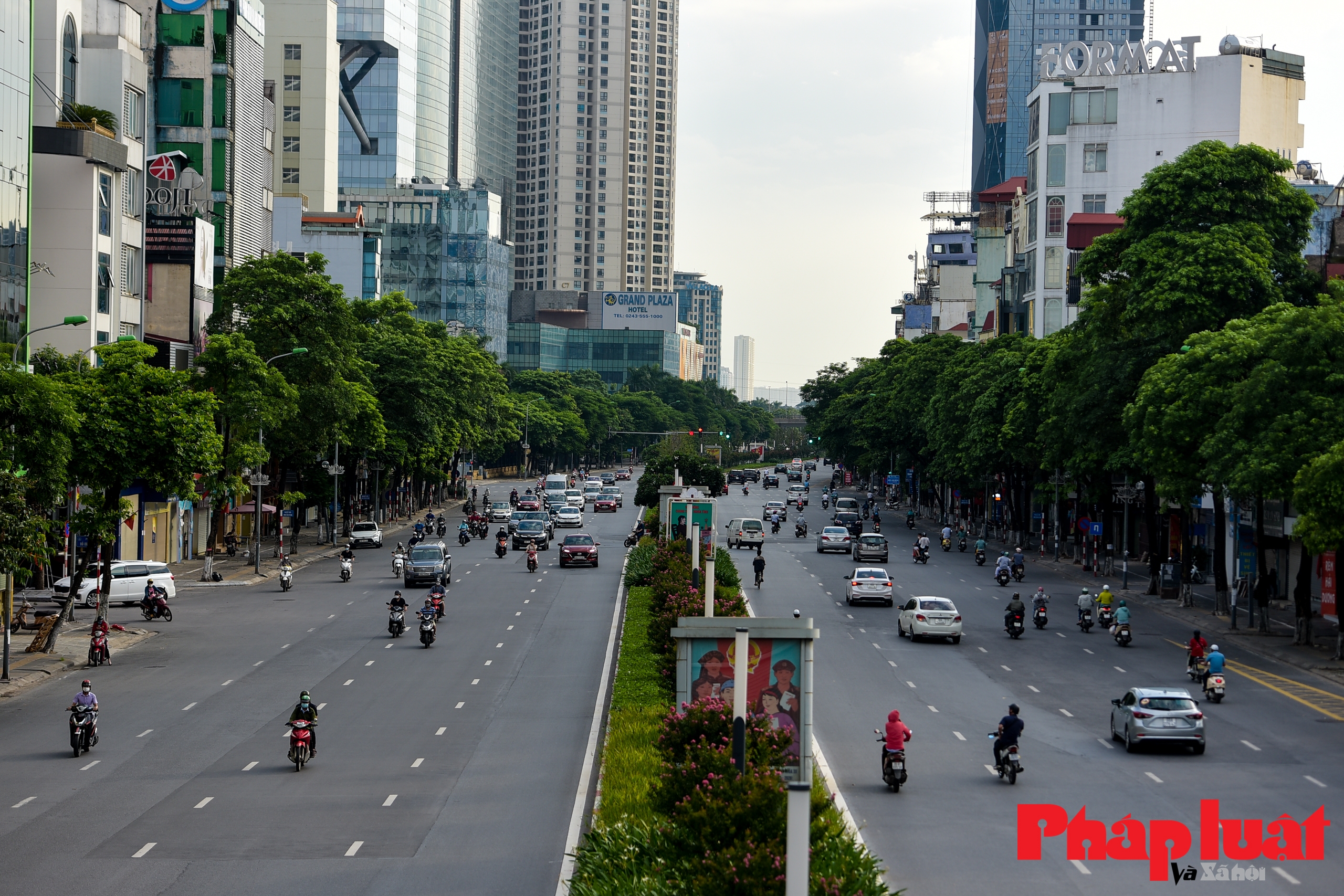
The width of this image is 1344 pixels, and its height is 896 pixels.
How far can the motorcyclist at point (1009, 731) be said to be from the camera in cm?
2258

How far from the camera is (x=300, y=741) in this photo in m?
23.5

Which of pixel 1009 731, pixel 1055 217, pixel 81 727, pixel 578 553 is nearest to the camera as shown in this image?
pixel 1009 731

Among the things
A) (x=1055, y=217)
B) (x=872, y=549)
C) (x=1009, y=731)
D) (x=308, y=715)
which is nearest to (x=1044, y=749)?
(x=1009, y=731)

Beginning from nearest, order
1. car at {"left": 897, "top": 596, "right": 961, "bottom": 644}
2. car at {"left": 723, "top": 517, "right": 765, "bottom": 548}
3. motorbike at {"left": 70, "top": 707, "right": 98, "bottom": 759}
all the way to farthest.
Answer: motorbike at {"left": 70, "top": 707, "right": 98, "bottom": 759} → car at {"left": 897, "top": 596, "right": 961, "bottom": 644} → car at {"left": 723, "top": 517, "right": 765, "bottom": 548}

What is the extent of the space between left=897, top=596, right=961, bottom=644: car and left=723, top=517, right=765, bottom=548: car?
30.4 meters

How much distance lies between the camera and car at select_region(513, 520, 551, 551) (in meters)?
71.8

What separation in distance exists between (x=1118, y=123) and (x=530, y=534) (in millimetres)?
45923

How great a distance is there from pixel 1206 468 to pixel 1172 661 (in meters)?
5.87

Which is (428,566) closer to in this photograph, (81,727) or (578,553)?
(578,553)

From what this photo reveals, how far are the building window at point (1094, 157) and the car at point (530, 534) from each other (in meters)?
42.6

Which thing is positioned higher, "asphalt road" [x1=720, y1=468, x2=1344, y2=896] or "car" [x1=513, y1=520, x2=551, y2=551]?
"car" [x1=513, y1=520, x2=551, y2=551]

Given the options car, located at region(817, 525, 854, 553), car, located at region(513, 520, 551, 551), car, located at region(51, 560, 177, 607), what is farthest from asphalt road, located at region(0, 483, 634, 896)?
car, located at region(817, 525, 854, 553)

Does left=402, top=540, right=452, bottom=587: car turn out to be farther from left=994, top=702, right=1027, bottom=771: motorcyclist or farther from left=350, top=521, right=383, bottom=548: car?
left=994, top=702, right=1027, bottom=771: motorcyclist

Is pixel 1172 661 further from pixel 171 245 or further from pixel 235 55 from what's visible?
pixel 235 55
